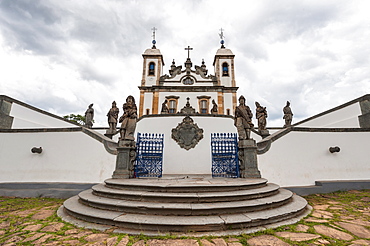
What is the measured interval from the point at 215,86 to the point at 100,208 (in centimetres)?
2157

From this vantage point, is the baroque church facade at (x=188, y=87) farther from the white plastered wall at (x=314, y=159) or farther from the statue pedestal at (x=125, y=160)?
the statue pedestal at (x=125, y=160)

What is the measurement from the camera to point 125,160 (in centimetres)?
600

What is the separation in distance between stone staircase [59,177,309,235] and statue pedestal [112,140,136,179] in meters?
1.24

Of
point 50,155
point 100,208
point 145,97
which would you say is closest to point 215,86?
point 145,97

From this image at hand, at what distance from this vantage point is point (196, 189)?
13.7 feet

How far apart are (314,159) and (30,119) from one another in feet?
46.0

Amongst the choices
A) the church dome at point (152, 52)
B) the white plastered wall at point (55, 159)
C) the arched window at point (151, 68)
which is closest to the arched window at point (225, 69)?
the church dome at point (152, 52)

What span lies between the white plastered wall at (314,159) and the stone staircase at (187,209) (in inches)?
93.8

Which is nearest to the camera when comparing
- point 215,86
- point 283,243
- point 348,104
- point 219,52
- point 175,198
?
point 283,243

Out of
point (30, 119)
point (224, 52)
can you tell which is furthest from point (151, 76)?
point (30, 119)

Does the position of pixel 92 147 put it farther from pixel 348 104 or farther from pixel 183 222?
pixel 348 104

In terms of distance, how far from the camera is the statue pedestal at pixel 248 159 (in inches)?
241

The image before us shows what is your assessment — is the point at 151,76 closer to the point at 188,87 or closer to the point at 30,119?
the point at 188,87

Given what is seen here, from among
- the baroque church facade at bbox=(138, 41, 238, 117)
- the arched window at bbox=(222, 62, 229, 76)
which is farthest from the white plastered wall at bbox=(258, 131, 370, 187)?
the arched window at bbox=(222, 62, 229, 76)
